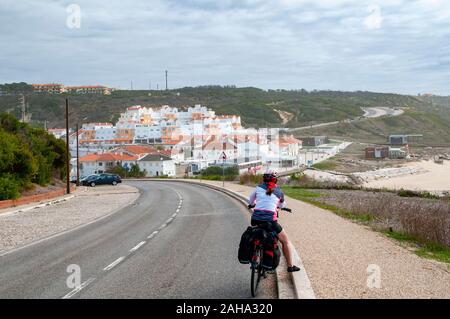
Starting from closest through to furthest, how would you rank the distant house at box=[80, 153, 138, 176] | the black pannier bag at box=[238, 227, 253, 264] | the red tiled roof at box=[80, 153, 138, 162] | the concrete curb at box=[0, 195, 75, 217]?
the black pannier bag at box=[238, 227, 253, 264] → the concrete curb at box=[0, 195, 75, 217] → the distant house at box=[80, 153, 138, 176] → the red tiled roof at box=[80, 153, 138, 162]

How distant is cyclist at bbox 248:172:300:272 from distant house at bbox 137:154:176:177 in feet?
271

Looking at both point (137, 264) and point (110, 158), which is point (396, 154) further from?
point (137, 264)

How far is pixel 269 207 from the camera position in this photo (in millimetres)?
9266

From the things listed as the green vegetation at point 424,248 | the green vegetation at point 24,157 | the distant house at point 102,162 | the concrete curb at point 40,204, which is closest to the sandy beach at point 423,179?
the green vegetation at point 24,157

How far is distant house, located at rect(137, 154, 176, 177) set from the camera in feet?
302

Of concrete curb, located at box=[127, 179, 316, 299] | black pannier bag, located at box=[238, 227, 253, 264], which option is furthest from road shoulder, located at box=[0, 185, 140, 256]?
black pannier bag, located at box=[238, 227, 253, 264]

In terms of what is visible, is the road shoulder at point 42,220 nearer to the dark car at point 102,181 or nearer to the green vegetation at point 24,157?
the green vegetation at point 24,157

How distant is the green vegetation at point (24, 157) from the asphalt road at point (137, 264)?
12.7 metres

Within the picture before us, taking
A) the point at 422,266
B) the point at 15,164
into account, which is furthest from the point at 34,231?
the point at 15,164

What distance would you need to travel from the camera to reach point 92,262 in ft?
39.5

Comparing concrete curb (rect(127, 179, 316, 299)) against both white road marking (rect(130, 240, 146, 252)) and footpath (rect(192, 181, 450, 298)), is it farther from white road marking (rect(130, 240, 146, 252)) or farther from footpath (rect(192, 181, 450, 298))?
white road marking (rect(130, 240, 146, 252))

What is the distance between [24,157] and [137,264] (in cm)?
2401

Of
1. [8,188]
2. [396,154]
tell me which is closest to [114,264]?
[8,188]

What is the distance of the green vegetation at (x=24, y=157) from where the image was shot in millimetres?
30797
